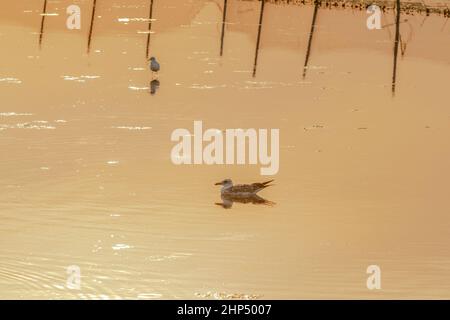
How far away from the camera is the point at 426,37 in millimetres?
19203

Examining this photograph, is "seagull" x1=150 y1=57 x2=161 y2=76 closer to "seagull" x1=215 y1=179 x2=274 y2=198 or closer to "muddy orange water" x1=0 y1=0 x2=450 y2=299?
"muddy orange water" x1=0 y1=0 x2=450 y2=299

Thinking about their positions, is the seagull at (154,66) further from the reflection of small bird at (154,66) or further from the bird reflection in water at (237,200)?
the bird reflection in water at (237,200)

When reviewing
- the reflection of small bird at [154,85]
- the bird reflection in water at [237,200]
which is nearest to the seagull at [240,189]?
the bird reflection in water at [237,200]

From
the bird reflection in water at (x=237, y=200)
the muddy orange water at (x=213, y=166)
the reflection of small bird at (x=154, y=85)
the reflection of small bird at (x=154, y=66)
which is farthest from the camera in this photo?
the reflection of small bird at (x=154, y=66)

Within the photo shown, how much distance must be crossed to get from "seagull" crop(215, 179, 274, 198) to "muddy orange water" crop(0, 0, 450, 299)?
0.15 meters

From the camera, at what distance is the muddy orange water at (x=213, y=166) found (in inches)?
312

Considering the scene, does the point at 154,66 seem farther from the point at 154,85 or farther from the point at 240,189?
the point at 240,189

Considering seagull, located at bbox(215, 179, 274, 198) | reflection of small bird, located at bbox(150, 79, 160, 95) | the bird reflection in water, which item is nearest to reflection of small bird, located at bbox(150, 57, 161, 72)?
reflection of small bird, located at bbox(150, 79, 160, 95)

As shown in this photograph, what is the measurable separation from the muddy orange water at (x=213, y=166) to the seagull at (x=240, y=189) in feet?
0.49

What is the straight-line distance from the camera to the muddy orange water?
793cm

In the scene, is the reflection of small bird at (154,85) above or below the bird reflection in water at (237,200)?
above

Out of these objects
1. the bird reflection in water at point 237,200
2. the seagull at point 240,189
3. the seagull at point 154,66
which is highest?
the seagull at point 154,66

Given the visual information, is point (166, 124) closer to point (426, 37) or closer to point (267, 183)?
point (267, 183)

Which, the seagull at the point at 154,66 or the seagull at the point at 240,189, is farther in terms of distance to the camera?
the seagull at the point at 154,66
